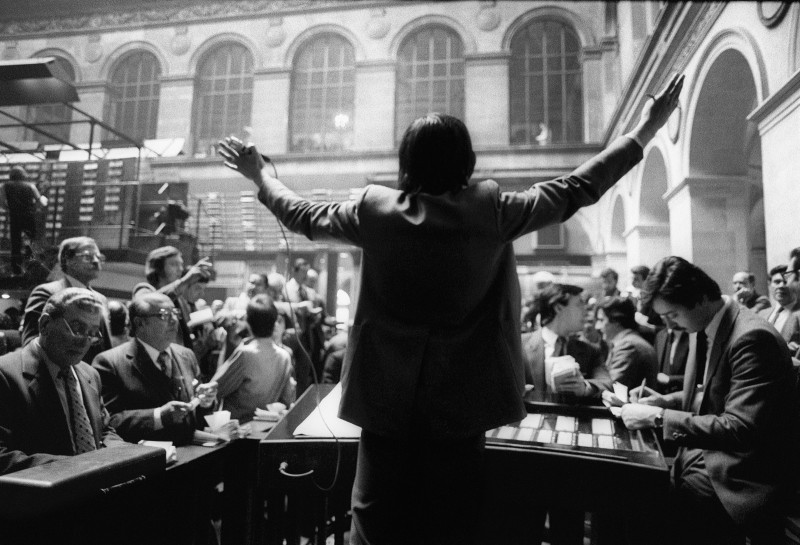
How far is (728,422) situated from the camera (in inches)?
65.5

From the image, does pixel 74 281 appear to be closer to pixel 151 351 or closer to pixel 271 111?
pixel 151 351

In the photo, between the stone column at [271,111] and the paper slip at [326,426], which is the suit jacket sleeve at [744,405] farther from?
the stone column at [271,111]

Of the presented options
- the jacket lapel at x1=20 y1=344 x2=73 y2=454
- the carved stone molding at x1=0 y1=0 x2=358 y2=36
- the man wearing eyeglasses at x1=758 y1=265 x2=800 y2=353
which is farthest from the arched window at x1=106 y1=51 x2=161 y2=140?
the man wearing eyeglasses at x1=758 y1=265 x2=800 y2=353

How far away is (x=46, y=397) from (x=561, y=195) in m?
1.75

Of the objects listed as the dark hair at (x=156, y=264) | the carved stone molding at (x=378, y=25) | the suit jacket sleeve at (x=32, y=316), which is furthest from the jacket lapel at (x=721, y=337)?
the carved stone molding at (x=378, y=25)

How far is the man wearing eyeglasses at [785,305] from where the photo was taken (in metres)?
3.25

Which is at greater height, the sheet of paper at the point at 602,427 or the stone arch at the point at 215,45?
the stone arch at the point at 215,45

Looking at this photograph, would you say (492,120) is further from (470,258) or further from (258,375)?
(470,258)

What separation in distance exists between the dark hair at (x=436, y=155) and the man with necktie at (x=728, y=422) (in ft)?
3.82

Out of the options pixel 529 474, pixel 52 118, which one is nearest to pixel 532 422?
pixel 529 474

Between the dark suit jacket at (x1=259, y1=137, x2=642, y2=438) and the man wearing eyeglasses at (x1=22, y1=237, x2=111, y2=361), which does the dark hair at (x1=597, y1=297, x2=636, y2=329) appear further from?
the man wearing eyeglasses at (x1=22, y1=237, x2=111, y2=361)

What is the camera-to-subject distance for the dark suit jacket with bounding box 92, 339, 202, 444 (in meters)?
2.05

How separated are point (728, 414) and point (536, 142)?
9512 mm

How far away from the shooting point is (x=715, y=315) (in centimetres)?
190
